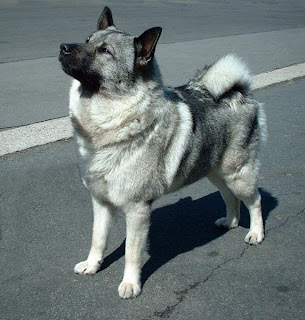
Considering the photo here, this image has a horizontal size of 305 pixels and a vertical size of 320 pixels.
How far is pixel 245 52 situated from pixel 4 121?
607 cm

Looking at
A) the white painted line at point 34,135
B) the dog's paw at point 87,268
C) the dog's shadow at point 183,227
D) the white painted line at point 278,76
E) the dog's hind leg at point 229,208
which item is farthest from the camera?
the white painted line at point 278,76

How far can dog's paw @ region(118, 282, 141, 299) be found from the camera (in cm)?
334

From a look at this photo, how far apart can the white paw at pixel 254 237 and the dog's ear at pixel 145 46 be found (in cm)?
166

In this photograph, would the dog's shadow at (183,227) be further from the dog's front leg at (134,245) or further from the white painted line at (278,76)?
the white painted line at (278,76)

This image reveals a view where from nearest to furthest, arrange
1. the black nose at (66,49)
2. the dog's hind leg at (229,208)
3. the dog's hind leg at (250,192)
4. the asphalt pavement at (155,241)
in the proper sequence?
the black nose at (66,49) → the asphalt pavement at (155,241) → the dog's hind leg at (250,192) → the dog's hind leg at (229,208)

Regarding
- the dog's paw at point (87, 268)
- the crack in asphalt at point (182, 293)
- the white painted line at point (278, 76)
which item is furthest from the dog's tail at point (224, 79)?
the white painted line at point (278, 76)

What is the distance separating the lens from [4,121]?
19.9 ft

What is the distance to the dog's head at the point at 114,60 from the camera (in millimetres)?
3225

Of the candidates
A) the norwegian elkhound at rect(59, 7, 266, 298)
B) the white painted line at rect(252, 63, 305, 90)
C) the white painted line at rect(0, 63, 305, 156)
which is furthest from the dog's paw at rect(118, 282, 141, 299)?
the white painted line at rect(252, 63, 305, 90)

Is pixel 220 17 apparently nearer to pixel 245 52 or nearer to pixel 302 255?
pixel 245 52

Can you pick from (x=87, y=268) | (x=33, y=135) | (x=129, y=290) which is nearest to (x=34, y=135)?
(x=33, y=135)

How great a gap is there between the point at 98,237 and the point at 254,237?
49.3 inches

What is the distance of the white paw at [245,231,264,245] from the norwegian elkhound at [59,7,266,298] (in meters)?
0.75

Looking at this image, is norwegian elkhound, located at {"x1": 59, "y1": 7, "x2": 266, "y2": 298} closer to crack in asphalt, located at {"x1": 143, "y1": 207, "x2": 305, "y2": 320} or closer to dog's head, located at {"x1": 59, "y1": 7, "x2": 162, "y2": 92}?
dog's head, located at {"x1": 59, "y1": 7, "x2": 162, "y2": 92}
